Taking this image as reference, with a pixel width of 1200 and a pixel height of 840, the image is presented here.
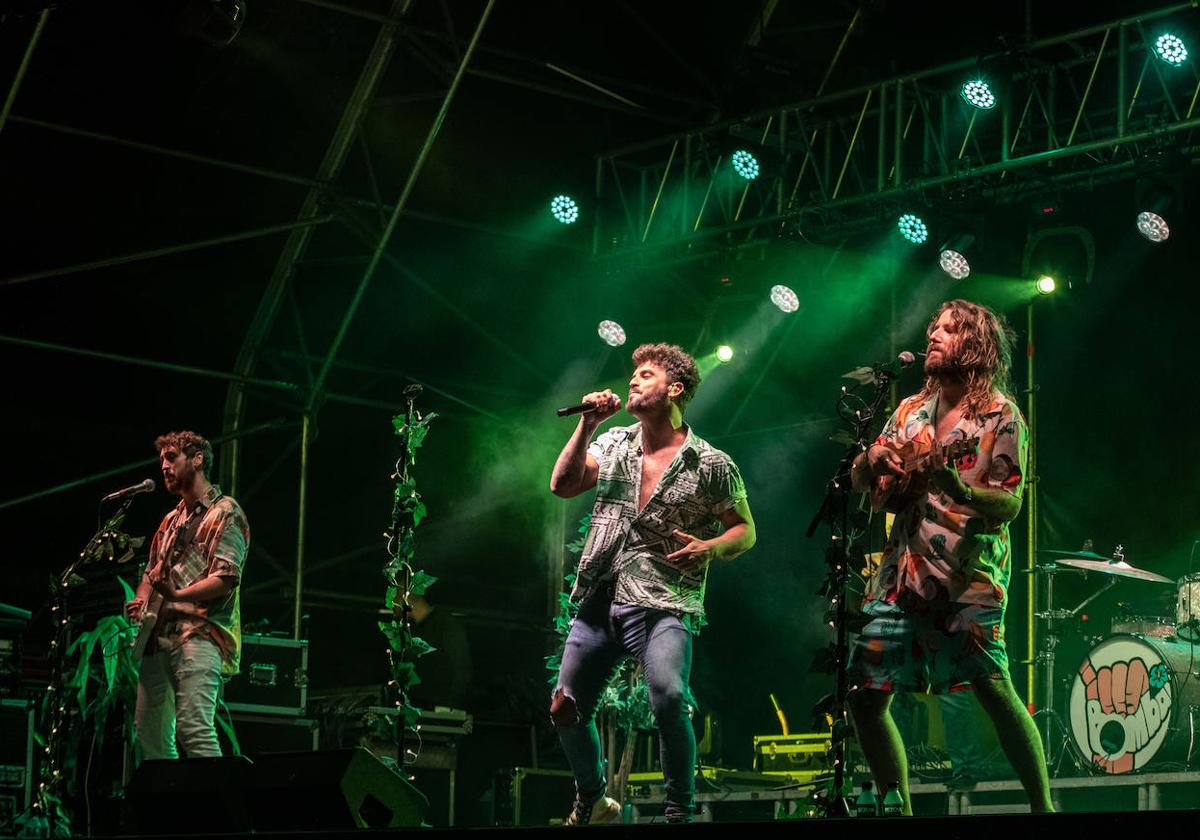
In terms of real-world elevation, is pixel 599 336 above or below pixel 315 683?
above

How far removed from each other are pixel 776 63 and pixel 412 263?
3.14m

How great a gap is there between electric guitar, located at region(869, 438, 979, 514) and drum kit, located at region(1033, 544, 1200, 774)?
15.8 ft

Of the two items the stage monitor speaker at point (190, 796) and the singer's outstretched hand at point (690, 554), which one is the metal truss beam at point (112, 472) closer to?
the stage monitor speaker at point (190, 796)

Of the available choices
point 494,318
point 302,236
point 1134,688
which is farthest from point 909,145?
point 302,236

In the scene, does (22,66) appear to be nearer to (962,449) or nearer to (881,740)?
(962,449)

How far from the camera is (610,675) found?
18.9 feet

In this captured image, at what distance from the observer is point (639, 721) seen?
10.5m

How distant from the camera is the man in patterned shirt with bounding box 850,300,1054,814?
471cm

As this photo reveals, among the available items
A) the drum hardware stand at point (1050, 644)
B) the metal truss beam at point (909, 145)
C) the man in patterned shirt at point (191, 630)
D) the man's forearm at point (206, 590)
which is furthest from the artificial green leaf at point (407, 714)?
the metal truss beam at point (909, 145)

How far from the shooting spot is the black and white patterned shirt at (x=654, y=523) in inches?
223

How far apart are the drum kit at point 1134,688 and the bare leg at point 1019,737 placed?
470 cm

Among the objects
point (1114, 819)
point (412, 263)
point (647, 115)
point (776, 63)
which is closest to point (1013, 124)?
point (776, 63)

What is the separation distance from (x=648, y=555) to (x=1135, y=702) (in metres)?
4.73

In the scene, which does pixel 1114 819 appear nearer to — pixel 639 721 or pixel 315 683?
pixel 639 721
